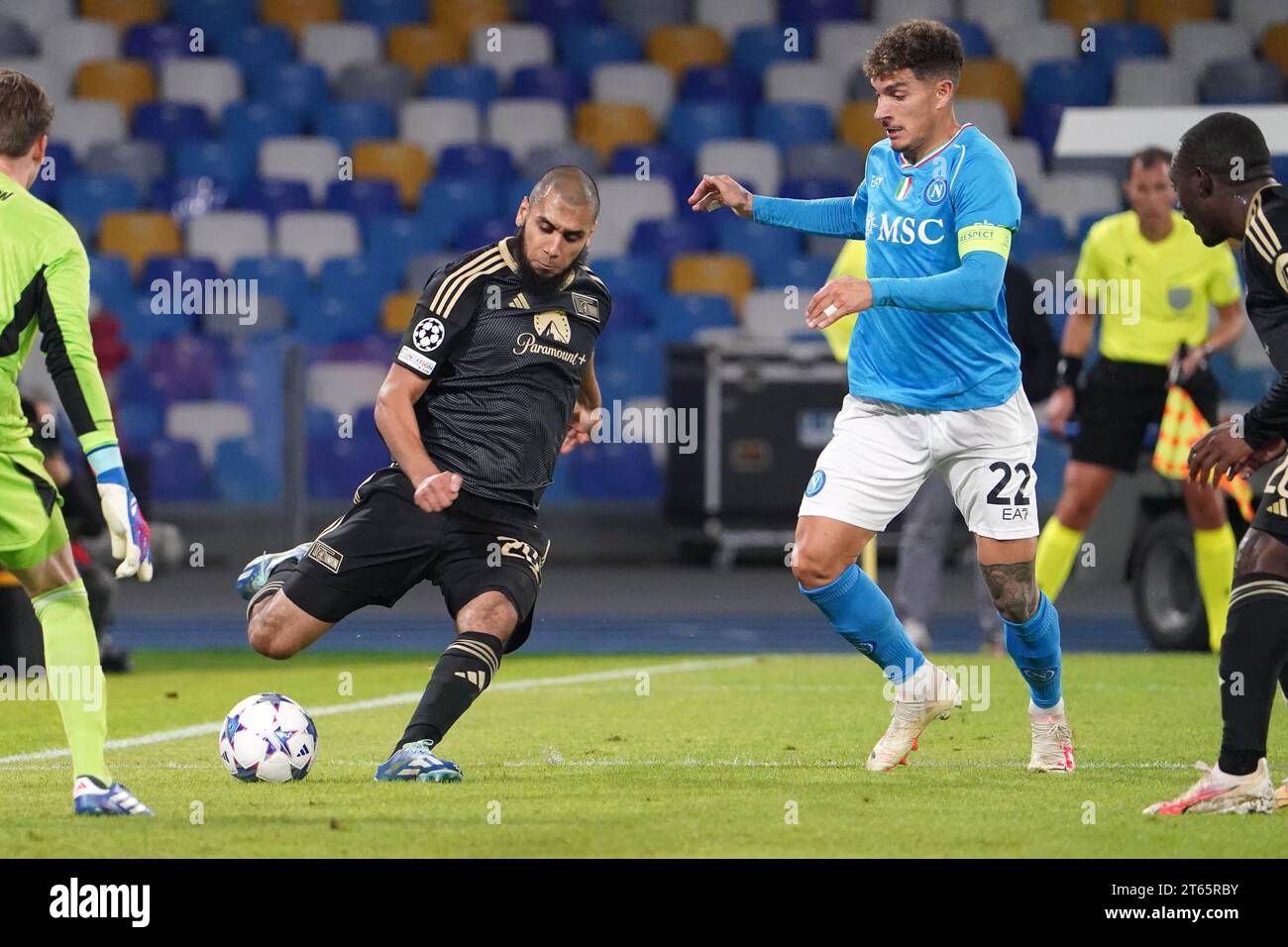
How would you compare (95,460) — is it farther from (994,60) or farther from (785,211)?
(994,60)

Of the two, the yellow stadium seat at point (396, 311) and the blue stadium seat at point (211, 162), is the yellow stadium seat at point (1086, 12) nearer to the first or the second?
the yellow stadium seat at point (396, 311)

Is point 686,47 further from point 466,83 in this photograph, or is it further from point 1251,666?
point 1251,666

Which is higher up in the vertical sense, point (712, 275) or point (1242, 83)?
point (1242, 83)

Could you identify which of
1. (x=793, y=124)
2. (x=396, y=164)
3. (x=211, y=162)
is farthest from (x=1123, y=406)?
(x=211, y=162)

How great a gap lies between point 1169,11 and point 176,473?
1100 centimetres

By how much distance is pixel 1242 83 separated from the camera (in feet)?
59.2

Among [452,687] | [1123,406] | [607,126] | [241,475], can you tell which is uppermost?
[607,126]

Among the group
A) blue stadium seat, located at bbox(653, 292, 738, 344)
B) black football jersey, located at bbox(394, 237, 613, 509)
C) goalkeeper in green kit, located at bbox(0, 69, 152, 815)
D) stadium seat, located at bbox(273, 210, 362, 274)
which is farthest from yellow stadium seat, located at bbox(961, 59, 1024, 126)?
goalkeeper in green kit, located at bbox(0, 69, 152, 815)

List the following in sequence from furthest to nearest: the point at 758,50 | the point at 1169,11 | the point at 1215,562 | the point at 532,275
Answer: the point at 1169,11
the point at 758,50
the point at 1215,562
the point at 532,275

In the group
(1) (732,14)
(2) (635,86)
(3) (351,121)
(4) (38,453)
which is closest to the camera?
(4) (38,453)

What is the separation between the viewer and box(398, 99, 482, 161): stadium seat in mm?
18406

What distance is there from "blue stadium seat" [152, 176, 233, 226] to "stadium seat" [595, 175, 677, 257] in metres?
3.39

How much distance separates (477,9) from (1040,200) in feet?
19.7

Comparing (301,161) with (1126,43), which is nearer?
(301,161)
